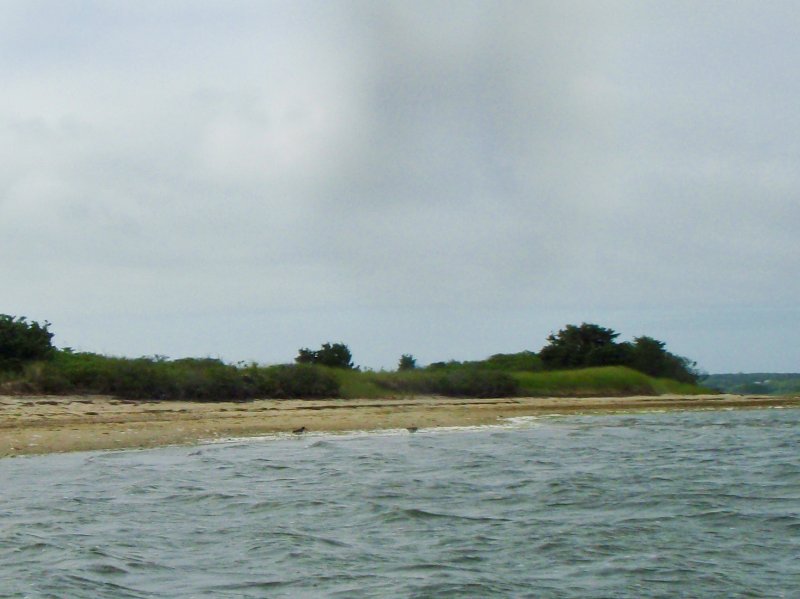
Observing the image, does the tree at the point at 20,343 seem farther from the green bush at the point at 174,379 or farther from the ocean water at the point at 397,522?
the ocean water at the point at 397,522

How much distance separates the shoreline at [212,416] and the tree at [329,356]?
4.33m

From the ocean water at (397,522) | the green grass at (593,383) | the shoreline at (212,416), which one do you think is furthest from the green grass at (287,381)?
the ocean water at (397,522)

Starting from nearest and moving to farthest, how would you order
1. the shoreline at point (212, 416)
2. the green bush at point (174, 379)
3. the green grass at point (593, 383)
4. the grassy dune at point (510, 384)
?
1. the shoreline at point (212, 416)
2. the green bush at point (174, 379)
3. the grassy dune at point (510, 384)
4. the green grass at point (593, 383)

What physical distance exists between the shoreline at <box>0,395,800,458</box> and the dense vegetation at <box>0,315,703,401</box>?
836mm

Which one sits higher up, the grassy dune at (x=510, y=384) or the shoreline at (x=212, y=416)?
the grassy dune at (x=510, y=384)

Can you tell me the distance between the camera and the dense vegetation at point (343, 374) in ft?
90.8

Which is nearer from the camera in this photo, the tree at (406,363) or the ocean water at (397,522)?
the ocean water at (397,522)

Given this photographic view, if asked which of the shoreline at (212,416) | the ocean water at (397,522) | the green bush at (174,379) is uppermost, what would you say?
the green bush at (174,379)

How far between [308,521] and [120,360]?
17.3 meters

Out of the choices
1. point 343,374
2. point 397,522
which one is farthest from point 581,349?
point 397,522

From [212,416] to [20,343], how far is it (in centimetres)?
724

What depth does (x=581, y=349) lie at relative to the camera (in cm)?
4472

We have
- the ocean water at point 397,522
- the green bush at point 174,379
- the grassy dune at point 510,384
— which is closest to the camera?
the ocean water at point 397,522

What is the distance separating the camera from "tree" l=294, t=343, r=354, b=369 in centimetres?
3725
